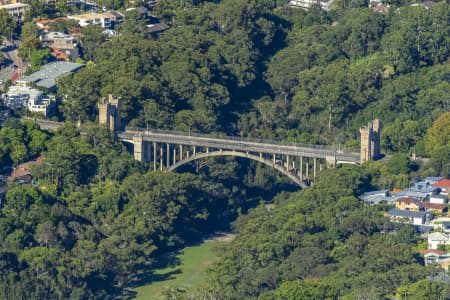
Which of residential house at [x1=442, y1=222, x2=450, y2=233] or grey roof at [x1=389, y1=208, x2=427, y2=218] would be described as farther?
grey roof at [x1=389, y1=208, x2=427, y2=218]

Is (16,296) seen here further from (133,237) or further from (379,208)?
(379,208)

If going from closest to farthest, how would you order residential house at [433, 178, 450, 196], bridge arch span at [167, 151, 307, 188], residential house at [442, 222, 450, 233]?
residential house at [442, 222, 450, 233] → residential house at [433, 178, 450, 196] → bridge arch span at [167, 151, 307, 188]

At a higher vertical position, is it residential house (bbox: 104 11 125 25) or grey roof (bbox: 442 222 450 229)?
residential house (bbox: 104 11 125 25)

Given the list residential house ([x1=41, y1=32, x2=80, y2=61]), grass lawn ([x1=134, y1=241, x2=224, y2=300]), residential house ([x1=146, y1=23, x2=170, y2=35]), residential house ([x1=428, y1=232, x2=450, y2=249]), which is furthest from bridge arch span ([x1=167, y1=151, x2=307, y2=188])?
residential house ([x1=146, y1=23, x2=170, y2=35])

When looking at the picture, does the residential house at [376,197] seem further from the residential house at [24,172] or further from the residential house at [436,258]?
the residential house at [24,172]

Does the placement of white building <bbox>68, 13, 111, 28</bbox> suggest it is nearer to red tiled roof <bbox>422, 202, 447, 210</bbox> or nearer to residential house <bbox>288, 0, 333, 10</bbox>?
residential house <bbox>288, 0, 333, 10</bbox>


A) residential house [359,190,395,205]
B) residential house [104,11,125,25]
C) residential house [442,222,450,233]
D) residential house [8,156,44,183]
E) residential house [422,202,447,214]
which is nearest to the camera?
residential house [442,222,450,233]

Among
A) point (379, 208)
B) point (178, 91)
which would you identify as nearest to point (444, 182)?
point (379, 208)
